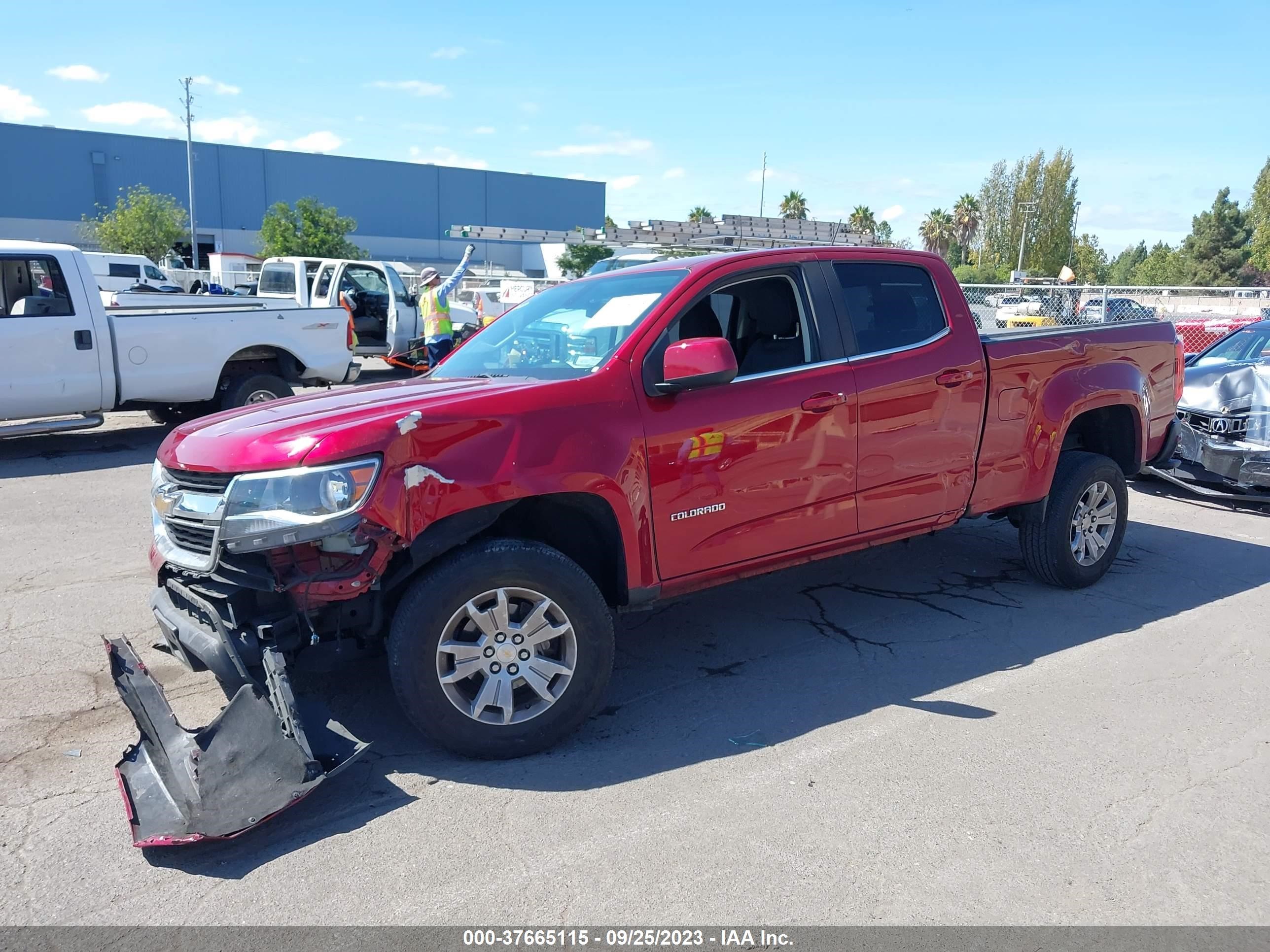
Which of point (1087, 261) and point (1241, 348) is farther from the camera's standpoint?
point (1087, 261)

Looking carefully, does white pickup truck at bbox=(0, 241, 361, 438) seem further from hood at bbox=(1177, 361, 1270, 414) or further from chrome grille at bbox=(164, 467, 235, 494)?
hood at bbox=(1177, 361, 1270, 414)

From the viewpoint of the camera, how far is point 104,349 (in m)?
9.52

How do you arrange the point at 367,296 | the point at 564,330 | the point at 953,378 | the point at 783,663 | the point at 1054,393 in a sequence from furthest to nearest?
the point at 367,296 < the point at 1054,393 < the point at 953,378 < the point at 783,663 < the point at 564,330

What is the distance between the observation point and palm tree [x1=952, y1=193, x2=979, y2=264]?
78938mm

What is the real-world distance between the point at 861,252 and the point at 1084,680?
7.88ft

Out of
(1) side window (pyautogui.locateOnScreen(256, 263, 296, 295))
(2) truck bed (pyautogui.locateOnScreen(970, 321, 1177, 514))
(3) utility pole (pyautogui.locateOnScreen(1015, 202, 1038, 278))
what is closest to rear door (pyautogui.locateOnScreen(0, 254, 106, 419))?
(2) truck bed (pyautogui.locateOnScreen(970, 321, 1177, 514))

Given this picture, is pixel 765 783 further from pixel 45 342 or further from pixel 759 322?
pixel 45 342

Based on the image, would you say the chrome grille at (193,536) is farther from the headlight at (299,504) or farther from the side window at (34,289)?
the side window at (34,289)

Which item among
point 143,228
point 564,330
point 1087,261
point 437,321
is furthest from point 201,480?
point 1087,261

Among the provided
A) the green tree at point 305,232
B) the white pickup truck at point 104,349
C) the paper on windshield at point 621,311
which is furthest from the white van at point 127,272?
the paper on windshield at point 621,311

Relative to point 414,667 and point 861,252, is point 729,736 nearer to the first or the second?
point 414,667

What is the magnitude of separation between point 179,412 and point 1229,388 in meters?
11.0

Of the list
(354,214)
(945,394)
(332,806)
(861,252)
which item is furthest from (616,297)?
(354,214)

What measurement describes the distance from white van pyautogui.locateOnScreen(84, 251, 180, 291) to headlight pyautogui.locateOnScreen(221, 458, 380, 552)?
27.3 m
